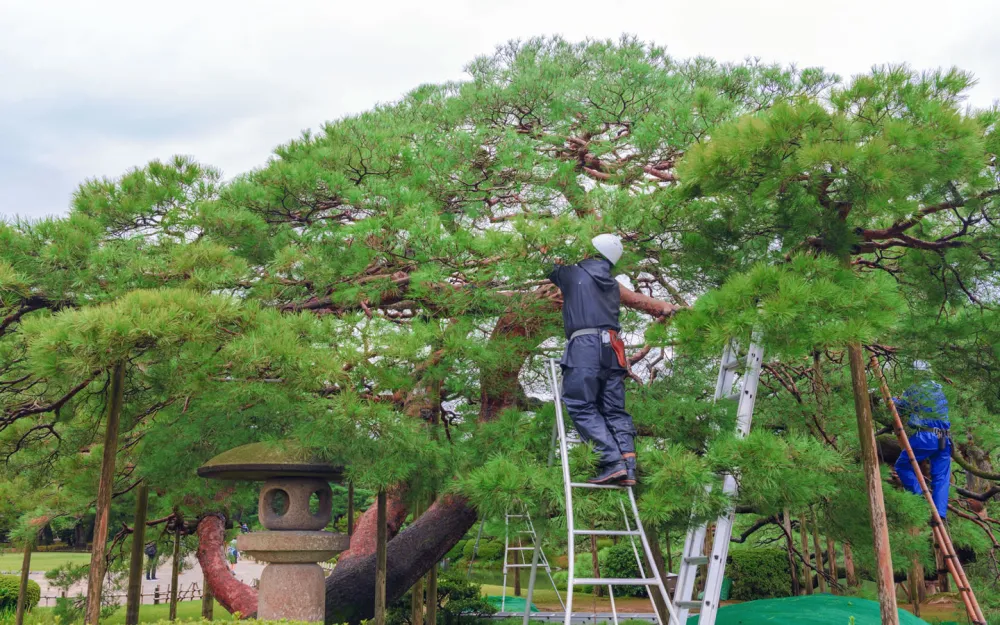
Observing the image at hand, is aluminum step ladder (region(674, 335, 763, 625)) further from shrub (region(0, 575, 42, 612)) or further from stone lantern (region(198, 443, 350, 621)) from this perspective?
shrub (region(0, 575, 42, 612))

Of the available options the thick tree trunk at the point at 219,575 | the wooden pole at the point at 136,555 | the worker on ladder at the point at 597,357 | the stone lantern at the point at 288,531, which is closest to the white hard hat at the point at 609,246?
the worker on ladder at the point at 597,357

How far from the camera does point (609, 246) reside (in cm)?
478

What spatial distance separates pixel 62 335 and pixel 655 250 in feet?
12.0

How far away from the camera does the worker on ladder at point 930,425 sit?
556 centimetres

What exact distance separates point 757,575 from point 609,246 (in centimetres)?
1091

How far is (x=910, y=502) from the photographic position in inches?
219

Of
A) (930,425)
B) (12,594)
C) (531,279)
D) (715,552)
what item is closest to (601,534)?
(715,552)

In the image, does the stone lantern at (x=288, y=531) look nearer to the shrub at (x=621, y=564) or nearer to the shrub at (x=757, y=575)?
the shrub at (x=757, y=575)

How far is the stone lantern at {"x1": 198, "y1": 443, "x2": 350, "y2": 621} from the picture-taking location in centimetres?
549

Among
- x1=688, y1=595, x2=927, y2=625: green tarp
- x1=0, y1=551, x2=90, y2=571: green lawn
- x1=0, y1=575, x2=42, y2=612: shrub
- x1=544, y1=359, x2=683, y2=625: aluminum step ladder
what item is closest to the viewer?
x1=544, y1=359, x2=683, y2=625: aluminum step ladder

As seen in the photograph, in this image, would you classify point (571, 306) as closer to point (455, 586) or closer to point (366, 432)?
point (366, 432)

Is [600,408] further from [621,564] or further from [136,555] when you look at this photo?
[621,564]

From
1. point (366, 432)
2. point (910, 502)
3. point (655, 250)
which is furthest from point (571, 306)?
point (910, 502)

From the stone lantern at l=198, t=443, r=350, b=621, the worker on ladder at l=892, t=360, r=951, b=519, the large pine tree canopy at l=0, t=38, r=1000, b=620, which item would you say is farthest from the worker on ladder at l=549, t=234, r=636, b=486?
the worker on ladder at l=892, t=360, r=951, b=519
